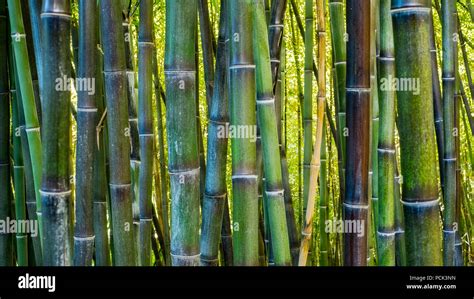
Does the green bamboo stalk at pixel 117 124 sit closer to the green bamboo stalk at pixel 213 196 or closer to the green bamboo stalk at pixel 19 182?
the green bamboo stalk at pixel 213 196

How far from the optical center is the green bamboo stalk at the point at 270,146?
3.71ft

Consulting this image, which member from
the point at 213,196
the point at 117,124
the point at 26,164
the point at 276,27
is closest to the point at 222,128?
the point at 213,196

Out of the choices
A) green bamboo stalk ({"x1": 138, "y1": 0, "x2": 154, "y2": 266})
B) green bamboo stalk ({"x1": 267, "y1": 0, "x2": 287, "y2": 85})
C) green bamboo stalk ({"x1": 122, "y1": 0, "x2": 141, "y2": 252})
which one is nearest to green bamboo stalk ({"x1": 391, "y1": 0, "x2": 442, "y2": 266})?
green bamboo stalk ({"x1": 267, "y1": 0, "x2": 287, "y2": 85})

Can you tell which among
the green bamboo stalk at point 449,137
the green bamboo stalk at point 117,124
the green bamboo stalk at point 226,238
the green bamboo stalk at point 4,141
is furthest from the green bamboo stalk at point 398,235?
the green bamboo stalk at point 4,141

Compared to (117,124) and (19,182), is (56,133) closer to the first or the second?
(117,124)

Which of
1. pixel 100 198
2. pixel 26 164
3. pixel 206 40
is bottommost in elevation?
pixel 100 198

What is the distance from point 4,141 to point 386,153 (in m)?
1.05

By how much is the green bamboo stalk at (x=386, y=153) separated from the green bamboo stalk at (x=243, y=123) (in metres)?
0.28

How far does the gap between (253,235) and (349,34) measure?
0.43m

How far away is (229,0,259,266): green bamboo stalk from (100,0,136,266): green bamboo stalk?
0.82 feet

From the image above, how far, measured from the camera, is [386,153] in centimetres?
126

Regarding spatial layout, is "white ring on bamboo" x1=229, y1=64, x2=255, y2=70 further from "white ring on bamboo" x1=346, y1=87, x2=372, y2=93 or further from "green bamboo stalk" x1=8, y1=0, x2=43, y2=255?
"green bamboo stalk" x1=8, y1=0, x2=43, y2=255
